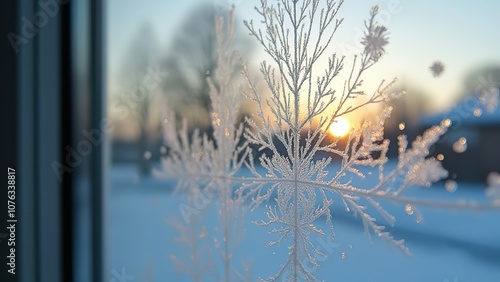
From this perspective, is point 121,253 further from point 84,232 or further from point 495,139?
point 495,139

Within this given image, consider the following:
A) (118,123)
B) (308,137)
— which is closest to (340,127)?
(308,137)

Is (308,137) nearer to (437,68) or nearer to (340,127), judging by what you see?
(340,127)

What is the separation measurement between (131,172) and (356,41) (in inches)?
23.5

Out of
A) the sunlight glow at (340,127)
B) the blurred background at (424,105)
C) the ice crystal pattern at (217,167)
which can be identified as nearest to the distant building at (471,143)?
the blurred background at (424,105)

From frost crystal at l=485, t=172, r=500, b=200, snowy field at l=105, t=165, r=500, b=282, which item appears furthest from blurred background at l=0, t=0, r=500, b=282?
frost crystal at l=485, t=172, r=500, b=200

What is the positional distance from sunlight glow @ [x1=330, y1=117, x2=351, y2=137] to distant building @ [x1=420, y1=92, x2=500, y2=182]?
0.38 feet

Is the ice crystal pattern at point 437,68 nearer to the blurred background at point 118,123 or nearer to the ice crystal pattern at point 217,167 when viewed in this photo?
the blurred background at point 118,123

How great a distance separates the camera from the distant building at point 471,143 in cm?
61

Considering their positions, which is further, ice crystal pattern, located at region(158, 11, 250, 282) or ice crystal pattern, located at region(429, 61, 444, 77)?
ice crystal pattern, located at region(158, 11, 250, 282)

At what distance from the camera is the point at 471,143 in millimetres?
624

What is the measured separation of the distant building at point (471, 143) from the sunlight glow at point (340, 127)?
12 cm

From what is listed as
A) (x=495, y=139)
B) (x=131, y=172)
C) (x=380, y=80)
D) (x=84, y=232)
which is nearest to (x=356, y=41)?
(x=380, y=80)

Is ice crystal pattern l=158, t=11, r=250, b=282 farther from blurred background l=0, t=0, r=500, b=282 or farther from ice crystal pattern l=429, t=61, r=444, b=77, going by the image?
ice crystal pattern l=429, t=61, r=444, b=77

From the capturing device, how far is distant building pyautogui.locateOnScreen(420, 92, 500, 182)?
61 centimetres
